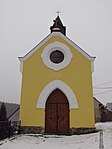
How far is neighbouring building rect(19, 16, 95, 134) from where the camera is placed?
1432 cm

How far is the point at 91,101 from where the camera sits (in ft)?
47.3

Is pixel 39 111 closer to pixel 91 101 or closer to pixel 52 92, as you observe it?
pixel 52 92

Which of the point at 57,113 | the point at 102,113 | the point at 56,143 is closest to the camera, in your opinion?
the point at 56,143

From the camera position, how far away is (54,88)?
14.8 m

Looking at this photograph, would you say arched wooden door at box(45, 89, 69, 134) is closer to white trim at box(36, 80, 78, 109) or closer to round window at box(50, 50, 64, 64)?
white trim at box(36, 80, 78, 109)

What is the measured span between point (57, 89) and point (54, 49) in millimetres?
2890

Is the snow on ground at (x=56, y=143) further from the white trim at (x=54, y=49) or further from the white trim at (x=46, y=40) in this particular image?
the white trim at (x=46, y=40)

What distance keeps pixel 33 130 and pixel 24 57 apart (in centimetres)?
499

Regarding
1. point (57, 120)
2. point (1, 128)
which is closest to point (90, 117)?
point (57, 120)

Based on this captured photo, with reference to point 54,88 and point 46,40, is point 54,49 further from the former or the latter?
point 54,88

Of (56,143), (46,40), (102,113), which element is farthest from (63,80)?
(102,113)

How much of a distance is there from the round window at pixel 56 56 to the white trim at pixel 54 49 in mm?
215

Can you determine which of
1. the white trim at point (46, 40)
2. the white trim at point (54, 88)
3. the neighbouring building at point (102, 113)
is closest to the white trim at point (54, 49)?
the white trim at point (46, 40)

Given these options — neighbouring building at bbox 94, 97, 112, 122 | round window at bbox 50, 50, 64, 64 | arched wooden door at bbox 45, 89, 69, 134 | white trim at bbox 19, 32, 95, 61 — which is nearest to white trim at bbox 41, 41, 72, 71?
round window at bbox 50, 50, 64, 64
